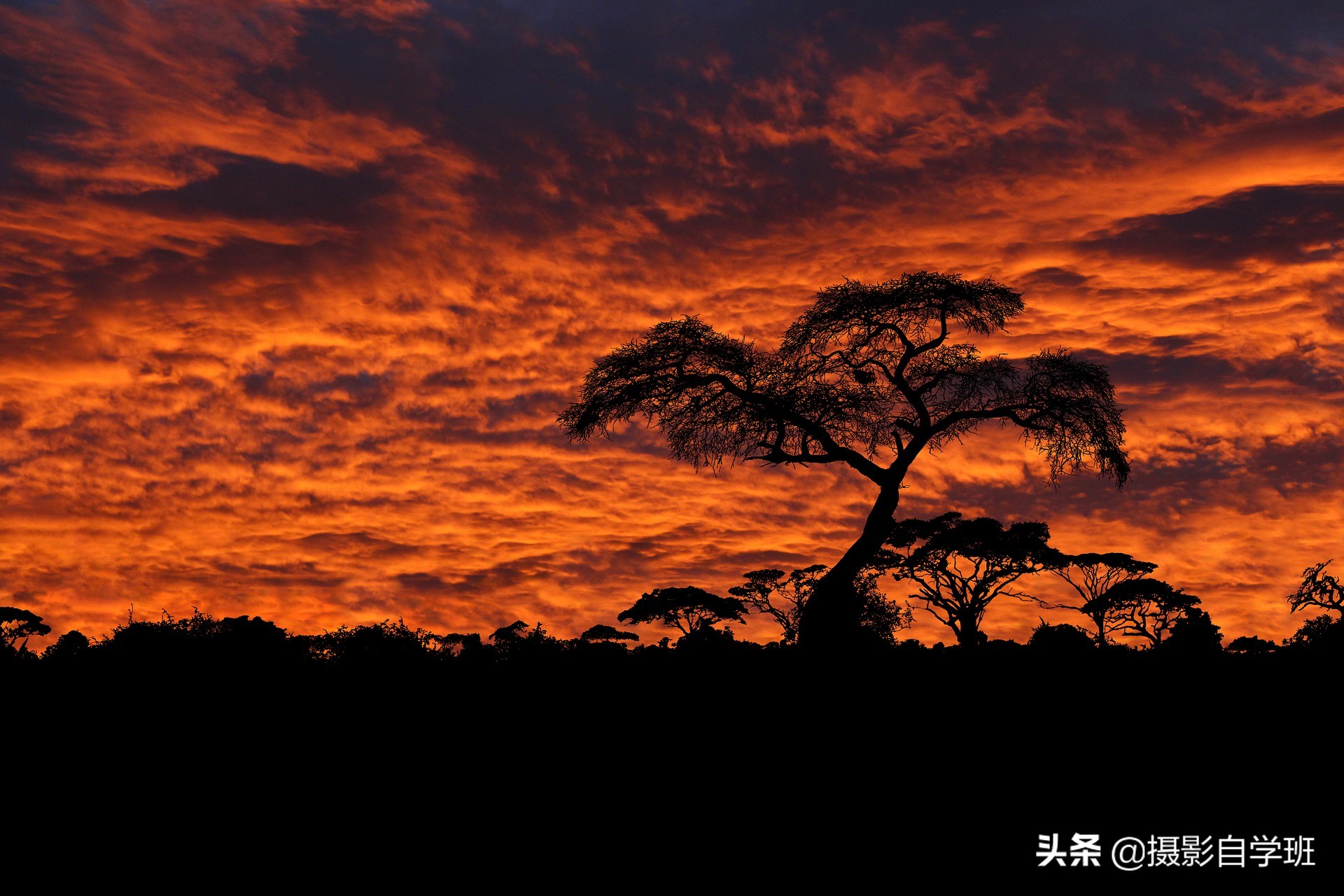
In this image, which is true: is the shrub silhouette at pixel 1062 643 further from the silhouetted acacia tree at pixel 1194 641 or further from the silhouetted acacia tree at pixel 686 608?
the silhouetted acacia tree at pixel 686 608

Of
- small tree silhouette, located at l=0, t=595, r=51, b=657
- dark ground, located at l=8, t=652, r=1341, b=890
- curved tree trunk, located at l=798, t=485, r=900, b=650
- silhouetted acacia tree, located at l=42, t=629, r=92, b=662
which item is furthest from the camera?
small tree silhouette, located at l=0, t=595, r=51, b=657

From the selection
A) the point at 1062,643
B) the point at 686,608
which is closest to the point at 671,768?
the point at 1062,643

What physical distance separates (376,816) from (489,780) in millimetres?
1803

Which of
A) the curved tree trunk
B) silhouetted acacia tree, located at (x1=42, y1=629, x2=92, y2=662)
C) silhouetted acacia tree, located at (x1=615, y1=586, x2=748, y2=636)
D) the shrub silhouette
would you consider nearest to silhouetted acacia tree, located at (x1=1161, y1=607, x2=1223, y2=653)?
the shrub silhouette

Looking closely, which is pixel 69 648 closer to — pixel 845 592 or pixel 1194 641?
pixel 845 592

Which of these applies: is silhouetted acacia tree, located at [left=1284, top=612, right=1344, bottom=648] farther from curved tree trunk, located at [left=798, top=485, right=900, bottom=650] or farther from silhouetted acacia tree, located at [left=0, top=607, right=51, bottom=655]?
silhouetted acacia tree, located at [left=0, top=607, right=51, bottom=655]

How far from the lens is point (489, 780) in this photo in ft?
48.1

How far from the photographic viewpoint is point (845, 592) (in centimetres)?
2948

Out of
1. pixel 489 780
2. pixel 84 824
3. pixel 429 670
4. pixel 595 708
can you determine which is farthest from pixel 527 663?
pixel 84 824

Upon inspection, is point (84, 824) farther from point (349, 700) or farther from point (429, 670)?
point (429, 670)

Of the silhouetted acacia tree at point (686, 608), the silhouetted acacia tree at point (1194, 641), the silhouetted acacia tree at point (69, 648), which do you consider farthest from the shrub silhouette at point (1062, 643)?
the silhouetted acacia tree at point (686, 608)

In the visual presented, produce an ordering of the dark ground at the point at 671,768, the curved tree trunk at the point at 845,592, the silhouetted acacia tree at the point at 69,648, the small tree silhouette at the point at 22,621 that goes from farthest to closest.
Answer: the small tree silhouette at the point at 22,621 → the curved tree trunk at the point at 845,592 → the silhouetted acacia tree at the point at 69,648 → the dark ground at the point at 671,768

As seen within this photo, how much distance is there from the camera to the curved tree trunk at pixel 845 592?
29.0 metres

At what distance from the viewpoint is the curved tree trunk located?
29.0m
